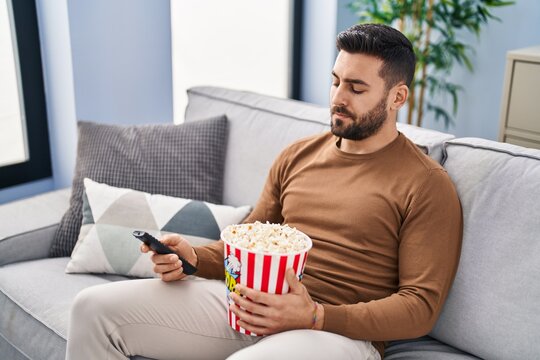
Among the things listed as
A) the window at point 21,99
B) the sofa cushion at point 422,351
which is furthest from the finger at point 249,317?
the window at point 21,99

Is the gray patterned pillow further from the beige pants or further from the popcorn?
the popcorn

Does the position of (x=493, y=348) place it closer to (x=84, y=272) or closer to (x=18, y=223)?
(x=84, y=272)

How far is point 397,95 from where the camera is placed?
4.91ft

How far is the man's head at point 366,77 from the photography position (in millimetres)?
1439

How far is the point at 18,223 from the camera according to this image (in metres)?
1.93

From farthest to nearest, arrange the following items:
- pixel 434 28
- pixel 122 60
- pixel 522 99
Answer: pixel 434 28 → pixel 122 60 → pixel 522 99

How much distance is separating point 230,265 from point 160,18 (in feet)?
5.38

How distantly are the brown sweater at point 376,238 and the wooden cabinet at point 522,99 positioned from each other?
1.07 metres

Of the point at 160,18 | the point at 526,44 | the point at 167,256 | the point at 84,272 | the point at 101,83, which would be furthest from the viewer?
the point at 526,44

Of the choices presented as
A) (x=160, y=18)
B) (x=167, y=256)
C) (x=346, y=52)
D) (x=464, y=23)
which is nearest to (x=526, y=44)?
(x=464, y=23)

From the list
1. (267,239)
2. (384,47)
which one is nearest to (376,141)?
(384,47)

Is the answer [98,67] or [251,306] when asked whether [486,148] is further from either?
[98,67]

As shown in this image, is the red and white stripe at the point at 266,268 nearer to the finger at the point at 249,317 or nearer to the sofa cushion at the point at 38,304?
the finger at the point at 249,317

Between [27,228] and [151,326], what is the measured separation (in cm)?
76
